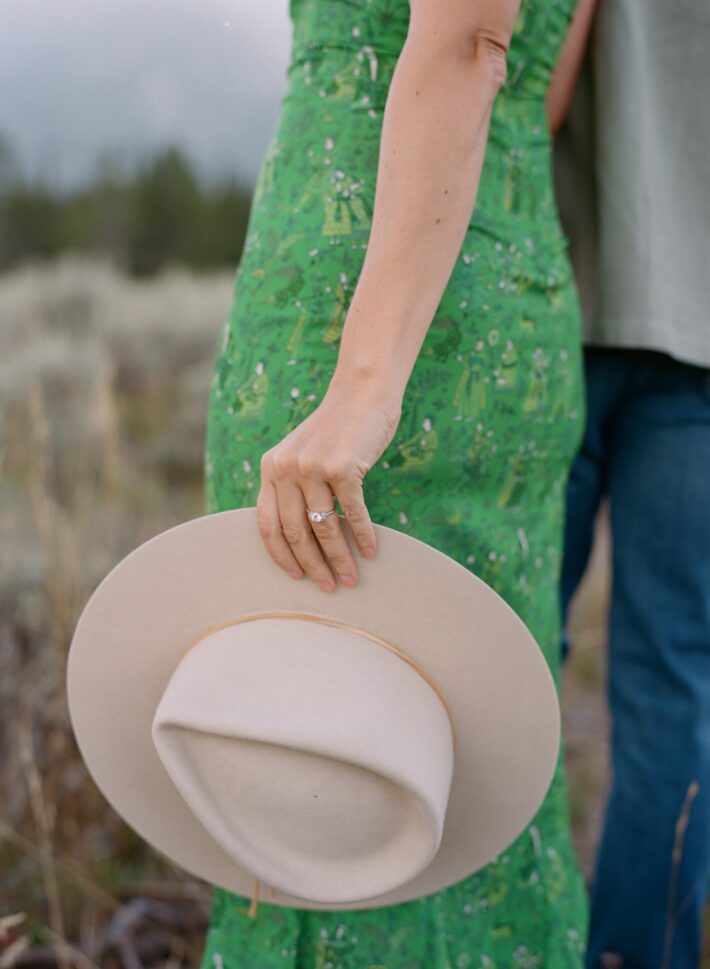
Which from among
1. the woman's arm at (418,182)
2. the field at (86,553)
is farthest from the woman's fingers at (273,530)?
the field at (86,553)

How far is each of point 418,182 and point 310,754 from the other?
597mm

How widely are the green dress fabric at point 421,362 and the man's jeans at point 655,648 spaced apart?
292mm

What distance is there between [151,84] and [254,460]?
2.95m

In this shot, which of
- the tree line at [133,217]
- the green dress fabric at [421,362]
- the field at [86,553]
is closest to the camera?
the green dress fabric at [421,362]

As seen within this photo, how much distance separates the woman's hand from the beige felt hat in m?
0.03

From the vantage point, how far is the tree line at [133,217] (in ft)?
13.5

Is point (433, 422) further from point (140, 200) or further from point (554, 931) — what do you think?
point (140, 200)

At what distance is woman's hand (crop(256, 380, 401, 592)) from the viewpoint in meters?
0.97

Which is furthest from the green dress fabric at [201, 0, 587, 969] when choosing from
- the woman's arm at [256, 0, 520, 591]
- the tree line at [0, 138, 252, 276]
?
the tree line at [0, 138, 252, 276]

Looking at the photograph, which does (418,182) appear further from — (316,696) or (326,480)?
(316,696)

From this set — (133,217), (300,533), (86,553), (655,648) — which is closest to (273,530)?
(300,533)

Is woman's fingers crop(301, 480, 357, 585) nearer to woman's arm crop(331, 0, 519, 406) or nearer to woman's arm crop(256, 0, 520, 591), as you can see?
woman's arm crop(256, 0, 520, 591)

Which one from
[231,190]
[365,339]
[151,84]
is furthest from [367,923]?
[231,190]

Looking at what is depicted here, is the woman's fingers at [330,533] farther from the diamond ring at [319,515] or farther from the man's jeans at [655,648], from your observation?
the man's jeans at [655,648]
